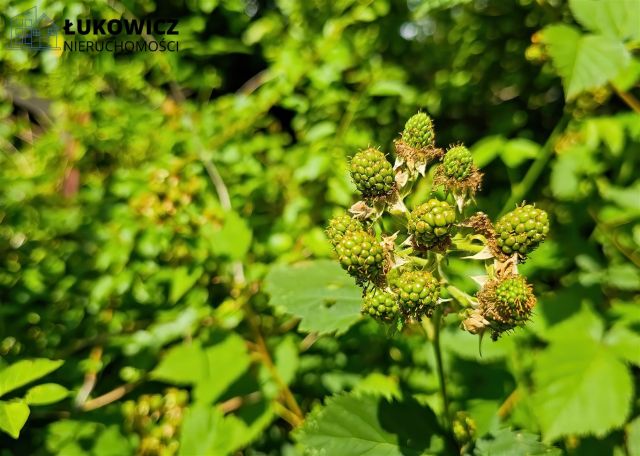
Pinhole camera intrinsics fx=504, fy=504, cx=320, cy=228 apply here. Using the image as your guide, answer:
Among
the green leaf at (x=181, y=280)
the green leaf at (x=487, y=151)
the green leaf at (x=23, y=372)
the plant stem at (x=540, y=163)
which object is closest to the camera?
the green leaf at (x=23, y=372)

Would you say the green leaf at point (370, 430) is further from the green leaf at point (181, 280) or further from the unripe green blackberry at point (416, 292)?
the green leaf at point (181, 280)

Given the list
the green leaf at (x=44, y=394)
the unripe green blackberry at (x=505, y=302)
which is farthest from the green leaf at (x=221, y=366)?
the unripe green blackberry at (x=505, y=302)

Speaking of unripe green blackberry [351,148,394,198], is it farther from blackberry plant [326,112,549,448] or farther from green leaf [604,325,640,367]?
green leaf [604,325,640,367]

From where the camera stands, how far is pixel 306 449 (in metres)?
1.27

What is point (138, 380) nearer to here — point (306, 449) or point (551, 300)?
point (306, 449)

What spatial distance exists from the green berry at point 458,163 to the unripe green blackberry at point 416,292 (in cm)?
24

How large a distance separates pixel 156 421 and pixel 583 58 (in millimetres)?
1826

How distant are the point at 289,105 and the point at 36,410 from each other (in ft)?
4.56

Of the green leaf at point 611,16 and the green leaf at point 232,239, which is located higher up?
the green leaf at point 611,16

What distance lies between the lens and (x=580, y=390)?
144 cm

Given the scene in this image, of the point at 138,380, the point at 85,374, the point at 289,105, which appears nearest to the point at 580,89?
the point at 289,105

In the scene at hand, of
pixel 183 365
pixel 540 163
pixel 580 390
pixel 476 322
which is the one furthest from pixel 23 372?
pixel 540 163

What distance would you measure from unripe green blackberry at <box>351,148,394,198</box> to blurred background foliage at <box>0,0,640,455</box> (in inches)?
17.4

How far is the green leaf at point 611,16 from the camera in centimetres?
140
